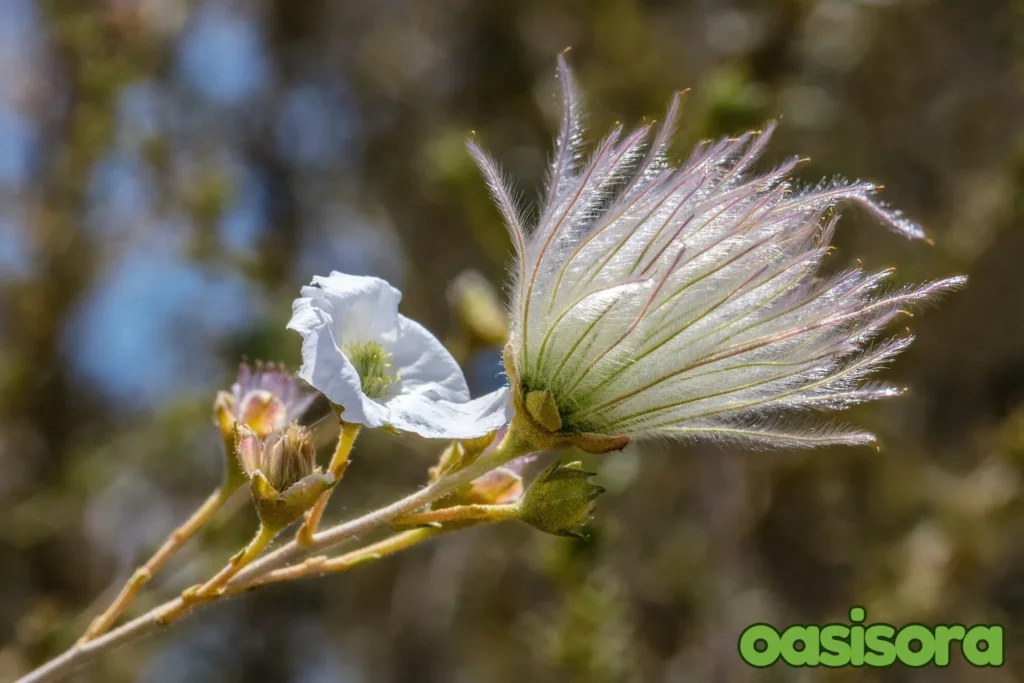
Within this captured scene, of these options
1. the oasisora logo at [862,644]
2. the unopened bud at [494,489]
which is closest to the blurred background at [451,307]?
the oasisora logo at [862,644]

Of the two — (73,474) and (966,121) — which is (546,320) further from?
(966,121)

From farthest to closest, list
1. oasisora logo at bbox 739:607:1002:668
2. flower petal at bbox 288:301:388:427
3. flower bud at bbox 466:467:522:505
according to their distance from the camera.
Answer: oasisora logo at bbox 739:607:1002:668 → flower bud at bbox 466:467:522:505 → flower petal at bbox 288:301:388:427

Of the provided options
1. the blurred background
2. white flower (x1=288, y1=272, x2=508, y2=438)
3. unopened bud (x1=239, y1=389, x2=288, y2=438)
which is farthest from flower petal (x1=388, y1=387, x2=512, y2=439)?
the blurred background

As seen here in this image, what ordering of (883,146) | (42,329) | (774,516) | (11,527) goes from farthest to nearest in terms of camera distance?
(774,516)
(883,146)
(42,329)
(11,527)

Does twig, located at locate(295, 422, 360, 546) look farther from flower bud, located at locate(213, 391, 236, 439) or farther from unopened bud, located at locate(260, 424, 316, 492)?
flower bud, located at locate(213, 391, 236, 439)

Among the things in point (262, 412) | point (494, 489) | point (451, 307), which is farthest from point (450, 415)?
point (451, 307)

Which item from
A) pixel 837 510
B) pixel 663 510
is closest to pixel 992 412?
pixel 837 510

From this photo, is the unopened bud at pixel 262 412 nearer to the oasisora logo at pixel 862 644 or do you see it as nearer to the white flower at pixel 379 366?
the white flower at pixel 379 366
